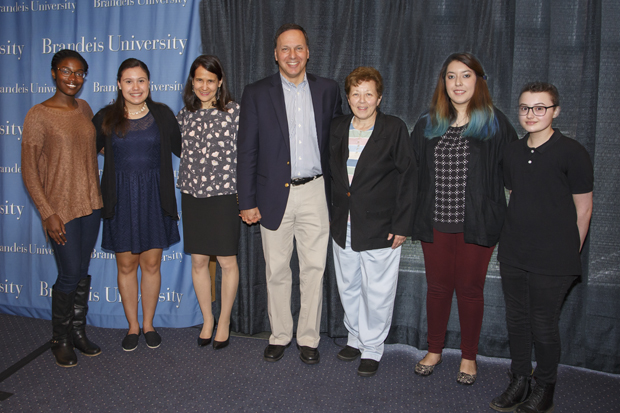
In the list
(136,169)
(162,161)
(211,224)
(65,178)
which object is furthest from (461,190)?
(65,178)

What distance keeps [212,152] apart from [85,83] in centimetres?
142

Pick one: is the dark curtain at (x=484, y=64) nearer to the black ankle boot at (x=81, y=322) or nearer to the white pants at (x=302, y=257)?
the white pants at (x=302, y=257)

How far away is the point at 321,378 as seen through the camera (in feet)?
8.17

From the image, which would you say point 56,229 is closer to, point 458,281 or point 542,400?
point 458,281

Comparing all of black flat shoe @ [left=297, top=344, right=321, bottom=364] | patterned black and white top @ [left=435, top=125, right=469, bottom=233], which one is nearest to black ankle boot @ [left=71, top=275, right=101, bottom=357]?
black flat shoe @ [left=297, top=344, right=321, bottom=364]

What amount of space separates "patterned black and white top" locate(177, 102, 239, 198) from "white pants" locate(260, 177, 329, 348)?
1.22 ft

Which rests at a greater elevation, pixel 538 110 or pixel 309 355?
pixel 538 110

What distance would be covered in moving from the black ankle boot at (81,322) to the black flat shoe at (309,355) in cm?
128

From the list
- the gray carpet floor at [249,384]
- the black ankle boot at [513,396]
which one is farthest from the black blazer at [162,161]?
the black ankle boot at [513,396]

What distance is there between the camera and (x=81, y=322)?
2.79 m

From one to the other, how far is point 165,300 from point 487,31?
2.80 meters

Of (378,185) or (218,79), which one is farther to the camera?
(218,79)

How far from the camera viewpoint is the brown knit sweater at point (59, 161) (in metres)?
2.44

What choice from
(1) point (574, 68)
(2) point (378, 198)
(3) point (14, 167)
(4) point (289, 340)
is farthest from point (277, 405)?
(3) point (14, 167)
